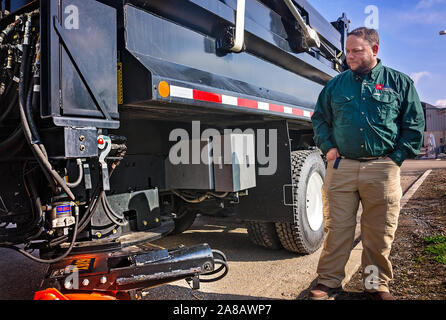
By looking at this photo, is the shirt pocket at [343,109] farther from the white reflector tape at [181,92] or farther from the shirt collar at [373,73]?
the white reflector tape at [181,92]

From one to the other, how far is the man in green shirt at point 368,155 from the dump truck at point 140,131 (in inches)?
28.2

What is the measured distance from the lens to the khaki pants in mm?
2363

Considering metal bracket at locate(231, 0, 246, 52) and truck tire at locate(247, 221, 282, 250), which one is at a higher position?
metal bracket at locate(231, 0, 246, 52)

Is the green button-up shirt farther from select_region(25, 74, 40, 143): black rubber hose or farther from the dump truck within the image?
select_region(25, 74, 40, 143): black rubber hose

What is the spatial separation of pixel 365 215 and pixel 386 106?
2.40 feet

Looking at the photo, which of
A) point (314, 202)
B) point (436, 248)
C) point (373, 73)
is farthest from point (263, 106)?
point (436, 248)

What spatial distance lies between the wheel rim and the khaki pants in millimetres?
1244

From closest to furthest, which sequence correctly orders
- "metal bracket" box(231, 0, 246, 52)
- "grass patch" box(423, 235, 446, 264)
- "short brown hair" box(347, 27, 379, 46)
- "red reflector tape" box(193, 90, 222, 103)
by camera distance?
"red reflector tape" box(193, 90, 222, 103) < "short brown hair" box(347, 27, 379, 46) < "metal bracket" box(231, 0, 246, 52) < "grass patch" box(423, 235, 446, 264)

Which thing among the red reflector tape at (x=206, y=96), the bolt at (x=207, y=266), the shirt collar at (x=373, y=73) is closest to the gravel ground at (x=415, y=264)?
the bolt at (x=207, y=266)

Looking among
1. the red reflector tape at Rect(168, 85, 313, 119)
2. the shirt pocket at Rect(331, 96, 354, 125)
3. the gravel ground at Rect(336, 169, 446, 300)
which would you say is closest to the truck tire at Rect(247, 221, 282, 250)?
the gravel ground at Rect(336, 169, 446, 300)

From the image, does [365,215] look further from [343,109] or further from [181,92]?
[181,92]

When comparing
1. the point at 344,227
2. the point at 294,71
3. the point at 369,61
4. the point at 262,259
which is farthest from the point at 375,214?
the point at 294,71

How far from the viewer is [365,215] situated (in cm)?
248
